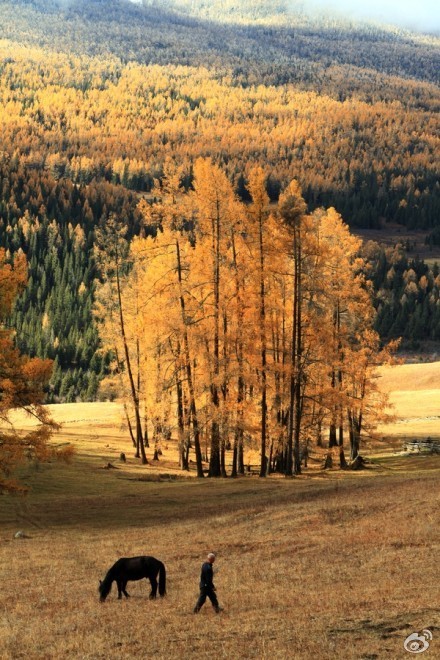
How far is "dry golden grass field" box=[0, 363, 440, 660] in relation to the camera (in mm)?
15469

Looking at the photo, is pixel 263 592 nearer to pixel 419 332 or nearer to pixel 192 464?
pixel 192 464

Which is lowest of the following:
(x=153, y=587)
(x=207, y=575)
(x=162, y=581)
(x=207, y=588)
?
(x=153, y=587)

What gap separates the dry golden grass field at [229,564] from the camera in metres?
15.5

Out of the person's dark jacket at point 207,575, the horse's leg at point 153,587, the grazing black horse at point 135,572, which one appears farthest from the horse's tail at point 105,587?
the person's dark jacket at point 207,575

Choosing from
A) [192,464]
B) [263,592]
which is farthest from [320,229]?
[263,592]

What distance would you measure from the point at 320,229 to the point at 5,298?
20.8 meters

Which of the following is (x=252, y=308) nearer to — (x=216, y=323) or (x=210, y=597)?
(x=216, y=323)

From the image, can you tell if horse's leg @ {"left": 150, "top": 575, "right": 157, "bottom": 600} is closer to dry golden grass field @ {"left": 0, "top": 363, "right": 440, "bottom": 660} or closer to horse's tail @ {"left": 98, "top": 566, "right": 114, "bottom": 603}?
dry golden grass field @ {"left": 0, "top": 363, "right": 440, "bottom": 660}

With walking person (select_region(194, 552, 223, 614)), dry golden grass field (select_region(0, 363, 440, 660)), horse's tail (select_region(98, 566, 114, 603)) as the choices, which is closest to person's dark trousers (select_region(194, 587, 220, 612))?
walking person (select_region(194, 552, 223, 614))

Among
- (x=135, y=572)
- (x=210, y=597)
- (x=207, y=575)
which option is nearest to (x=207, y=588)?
(x=210, y=597)

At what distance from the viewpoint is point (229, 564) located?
23.5 metres

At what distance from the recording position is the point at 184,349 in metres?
43.6

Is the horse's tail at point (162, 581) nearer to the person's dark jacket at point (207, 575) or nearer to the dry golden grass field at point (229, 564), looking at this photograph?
the dry golden grass field at point (229, 564)

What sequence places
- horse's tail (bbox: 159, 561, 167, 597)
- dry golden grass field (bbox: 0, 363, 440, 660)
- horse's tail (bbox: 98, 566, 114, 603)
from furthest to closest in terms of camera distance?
horse's tail (bbox: 98, 566, 114, 603)
horse's tail (bbox: 159, 561, 167, 597)
dry golden grass field (bbox: 0, 363, 440, 660)
